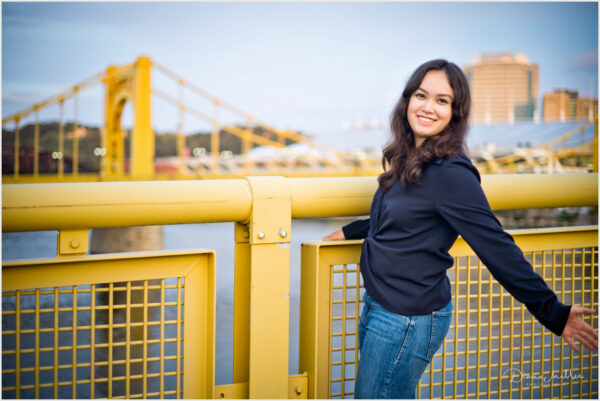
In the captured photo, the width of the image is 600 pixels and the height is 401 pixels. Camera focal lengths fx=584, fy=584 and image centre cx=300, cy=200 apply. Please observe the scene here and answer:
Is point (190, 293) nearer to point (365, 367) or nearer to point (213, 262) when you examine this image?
point (213, 262)

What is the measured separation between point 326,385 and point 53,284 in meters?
0.72

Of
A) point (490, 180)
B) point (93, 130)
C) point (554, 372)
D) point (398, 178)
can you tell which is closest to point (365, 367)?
point (398, 178)

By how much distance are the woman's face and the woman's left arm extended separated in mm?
163

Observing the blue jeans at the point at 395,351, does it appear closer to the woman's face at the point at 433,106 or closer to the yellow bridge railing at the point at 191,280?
the yellow bridge railing at the point at 191,280

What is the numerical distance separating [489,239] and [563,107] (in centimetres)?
5189

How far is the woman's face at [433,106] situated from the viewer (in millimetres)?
1381

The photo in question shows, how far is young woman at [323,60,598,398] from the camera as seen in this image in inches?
49.0

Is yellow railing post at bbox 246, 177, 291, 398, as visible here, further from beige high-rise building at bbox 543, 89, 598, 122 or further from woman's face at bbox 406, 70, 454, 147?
beige high-rise building at bbox 543, 89, 598, 122

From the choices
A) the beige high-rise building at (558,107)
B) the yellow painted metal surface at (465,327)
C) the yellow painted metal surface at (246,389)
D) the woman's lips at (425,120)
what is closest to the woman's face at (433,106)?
the woman's lips at (425,120)

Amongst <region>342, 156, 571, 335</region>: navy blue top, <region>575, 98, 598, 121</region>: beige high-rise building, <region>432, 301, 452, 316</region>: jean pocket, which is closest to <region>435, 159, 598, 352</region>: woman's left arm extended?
<region>342, 156, 571, 335</region>: navy blue top

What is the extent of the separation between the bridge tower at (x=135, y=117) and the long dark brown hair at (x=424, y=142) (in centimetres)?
1641

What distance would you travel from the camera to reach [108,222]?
1237 millimetres
